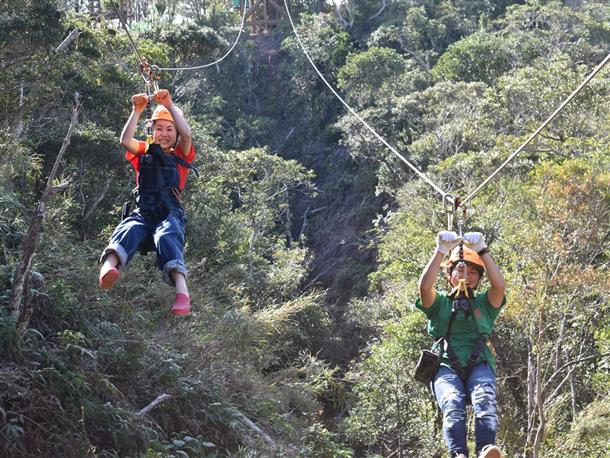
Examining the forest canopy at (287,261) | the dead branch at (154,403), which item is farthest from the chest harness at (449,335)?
the dead branch at (154,403)

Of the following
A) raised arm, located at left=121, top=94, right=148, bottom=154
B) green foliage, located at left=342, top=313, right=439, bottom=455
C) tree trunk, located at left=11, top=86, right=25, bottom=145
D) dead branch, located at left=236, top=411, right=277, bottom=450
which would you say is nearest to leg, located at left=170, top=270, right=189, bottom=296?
raised arm, located at left=121, top=94, right=148, bottom=154

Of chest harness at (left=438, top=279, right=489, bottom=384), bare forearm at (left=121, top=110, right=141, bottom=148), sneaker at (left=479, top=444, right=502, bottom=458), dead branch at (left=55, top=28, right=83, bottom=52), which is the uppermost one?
dead branch at (left=55, top=28, right=83, bottom=52)

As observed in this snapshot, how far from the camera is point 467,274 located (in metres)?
4.24

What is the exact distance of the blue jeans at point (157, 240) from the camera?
14.4ft

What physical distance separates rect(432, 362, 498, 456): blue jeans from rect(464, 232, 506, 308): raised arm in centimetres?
33

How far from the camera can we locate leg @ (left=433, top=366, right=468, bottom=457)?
3.87 meters

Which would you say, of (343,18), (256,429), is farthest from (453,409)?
(343,18)

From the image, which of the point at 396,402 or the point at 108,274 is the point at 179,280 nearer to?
the point at 108,274

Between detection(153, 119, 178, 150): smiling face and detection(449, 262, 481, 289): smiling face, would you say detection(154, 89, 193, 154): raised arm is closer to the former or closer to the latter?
detection(153, 119, 178, 150): smiling face

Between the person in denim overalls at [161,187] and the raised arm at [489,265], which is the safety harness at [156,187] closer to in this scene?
the person in denim overalls at [161,187]

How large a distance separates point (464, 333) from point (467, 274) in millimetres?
276

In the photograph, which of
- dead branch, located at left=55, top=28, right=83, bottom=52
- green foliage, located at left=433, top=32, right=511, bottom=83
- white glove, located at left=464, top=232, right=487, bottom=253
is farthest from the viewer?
green foliage, located at left=433, top=32, right=511, bottom=83

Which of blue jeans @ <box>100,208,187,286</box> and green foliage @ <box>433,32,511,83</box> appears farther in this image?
green foliage @ <box>433,32,511,83</box>

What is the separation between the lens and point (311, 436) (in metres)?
10.3
